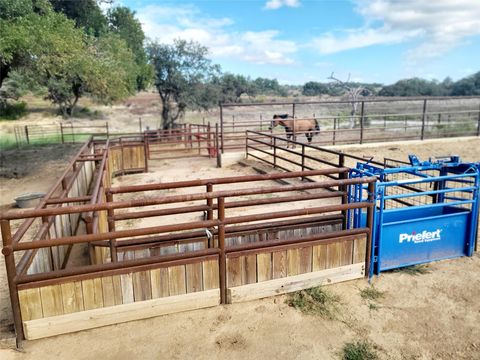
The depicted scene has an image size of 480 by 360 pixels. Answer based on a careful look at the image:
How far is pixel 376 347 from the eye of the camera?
2.89 meters

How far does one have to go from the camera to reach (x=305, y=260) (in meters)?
3.70

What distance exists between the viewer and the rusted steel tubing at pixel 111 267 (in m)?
2.97

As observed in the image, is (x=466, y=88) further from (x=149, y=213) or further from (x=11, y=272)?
(x=11, y=272)

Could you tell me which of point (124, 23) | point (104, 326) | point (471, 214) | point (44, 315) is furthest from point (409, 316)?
point (124, 23)

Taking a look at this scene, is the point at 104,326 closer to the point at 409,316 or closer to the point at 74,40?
the point at 409,316

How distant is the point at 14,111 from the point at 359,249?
36.8m

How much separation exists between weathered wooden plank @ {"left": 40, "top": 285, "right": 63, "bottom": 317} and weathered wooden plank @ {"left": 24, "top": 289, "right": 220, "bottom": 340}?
58mm

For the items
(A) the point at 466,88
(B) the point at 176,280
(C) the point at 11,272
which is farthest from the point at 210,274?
(A) the point at 466,88

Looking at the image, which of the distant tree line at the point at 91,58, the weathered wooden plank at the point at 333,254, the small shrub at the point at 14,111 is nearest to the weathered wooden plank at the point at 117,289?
the weathered wooden plank at the point at 333,254

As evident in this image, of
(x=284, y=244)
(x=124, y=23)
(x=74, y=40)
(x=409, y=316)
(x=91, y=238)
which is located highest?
(x=124, y=23)

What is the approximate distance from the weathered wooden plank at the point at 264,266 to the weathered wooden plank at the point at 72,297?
1532 mm

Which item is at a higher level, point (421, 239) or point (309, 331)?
point (421, 239)

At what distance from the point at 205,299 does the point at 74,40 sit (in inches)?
353

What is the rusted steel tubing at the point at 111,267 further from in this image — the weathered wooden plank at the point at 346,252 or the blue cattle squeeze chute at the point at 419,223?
the blue cattle squeeze chute at the point at 419,223
